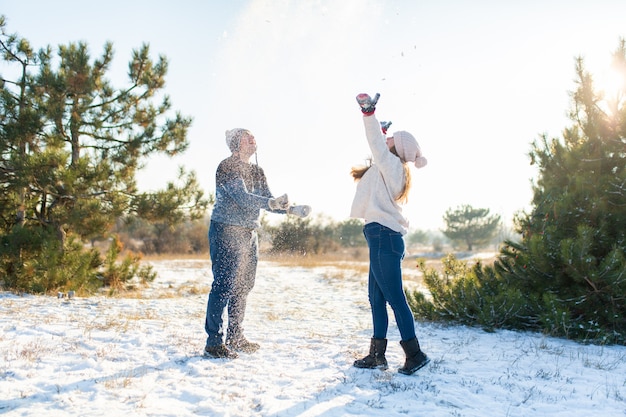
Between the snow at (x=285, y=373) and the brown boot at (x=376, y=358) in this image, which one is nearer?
the snow at (x=285, y=373)

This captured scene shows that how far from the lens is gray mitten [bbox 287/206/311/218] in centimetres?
352

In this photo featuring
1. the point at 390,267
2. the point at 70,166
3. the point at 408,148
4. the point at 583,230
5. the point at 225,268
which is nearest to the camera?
the point at 390,267

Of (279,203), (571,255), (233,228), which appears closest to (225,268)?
(233,228)

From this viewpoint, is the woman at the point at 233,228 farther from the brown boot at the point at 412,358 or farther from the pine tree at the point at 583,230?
the pine tree at the point at 583,230

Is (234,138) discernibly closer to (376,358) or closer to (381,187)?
(381,187)

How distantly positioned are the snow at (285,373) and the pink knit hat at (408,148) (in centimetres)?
157

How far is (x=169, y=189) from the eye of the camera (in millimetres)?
9141

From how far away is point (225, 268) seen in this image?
137 inches

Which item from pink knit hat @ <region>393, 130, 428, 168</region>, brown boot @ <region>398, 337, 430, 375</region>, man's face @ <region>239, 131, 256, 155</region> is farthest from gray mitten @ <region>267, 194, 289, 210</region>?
brown boot @ <region>398, 337, 430, 375</region>

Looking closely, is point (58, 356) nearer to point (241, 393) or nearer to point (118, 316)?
point (241, 393)

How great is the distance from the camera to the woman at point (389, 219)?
10.1ft

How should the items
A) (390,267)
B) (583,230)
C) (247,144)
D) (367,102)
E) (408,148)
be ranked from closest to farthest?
(367,102), (390,267), (408,148), (247,144), (583,230)

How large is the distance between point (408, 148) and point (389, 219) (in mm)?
550

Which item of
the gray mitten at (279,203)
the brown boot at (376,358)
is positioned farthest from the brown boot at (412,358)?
the gray mitten at (279,203)
